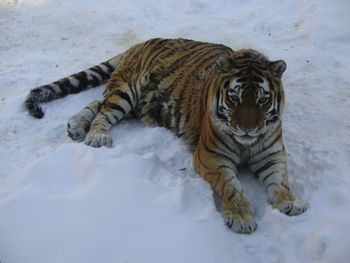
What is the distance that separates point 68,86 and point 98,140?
38.7 inches

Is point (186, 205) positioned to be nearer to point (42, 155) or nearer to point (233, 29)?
point (42, 155)

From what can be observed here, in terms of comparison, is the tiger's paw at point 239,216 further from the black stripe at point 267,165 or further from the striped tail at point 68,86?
the striped tail at point 68,86

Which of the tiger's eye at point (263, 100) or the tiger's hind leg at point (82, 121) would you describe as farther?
the tiger's hind leg at point (82, 121)

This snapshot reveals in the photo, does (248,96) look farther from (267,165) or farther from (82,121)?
(82,121)

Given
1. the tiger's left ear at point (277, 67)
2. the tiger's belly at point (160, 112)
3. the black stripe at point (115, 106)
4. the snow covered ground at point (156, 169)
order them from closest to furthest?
1. the snow covered ground at point (156, 169)
2. the tiger's left ear at point (277, 67)
3. the tiger's belly at point (160, 112)
4. the black stripe at point (115, 106)

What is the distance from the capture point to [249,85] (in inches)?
111

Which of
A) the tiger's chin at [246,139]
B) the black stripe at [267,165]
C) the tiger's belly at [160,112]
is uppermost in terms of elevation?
the tiger's chin at [246,139]

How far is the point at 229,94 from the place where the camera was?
2.91m

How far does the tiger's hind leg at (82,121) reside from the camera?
3.60 metres

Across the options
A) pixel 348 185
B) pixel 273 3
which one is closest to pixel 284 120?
pixel 348 185

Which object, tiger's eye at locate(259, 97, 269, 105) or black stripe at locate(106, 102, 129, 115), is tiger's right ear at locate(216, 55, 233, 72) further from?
black stripe at locate(106, 102, 129, 115)

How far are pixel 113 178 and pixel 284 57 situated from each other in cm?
274

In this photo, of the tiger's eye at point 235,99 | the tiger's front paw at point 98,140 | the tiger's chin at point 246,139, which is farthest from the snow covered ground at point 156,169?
the tiger's eye at point 235,99

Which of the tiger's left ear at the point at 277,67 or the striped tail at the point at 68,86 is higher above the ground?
the tiger's left ear at the point at 277,67
